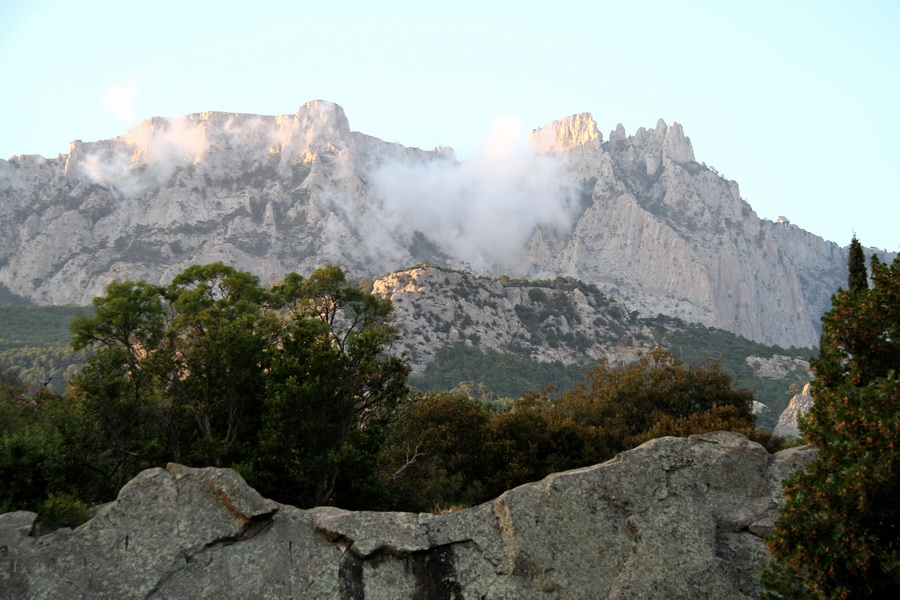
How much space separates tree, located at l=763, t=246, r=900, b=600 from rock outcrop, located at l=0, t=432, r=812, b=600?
210 cm

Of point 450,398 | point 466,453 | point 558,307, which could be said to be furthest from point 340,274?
point 558,307

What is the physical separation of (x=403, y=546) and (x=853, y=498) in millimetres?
7981

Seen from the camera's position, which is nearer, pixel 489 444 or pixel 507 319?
pixel 489 444

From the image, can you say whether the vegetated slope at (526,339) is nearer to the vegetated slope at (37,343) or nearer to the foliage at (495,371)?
the foliage at (495,371)

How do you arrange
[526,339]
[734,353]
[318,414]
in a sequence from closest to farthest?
1. [318,414]
2. [526,339]
3. [734,353]

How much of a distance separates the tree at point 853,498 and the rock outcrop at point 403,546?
82.6 inches

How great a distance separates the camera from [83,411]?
21.5 m

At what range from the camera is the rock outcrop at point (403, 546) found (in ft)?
43.4

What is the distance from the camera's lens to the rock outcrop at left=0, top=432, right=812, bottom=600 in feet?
43.4

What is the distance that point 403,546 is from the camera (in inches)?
551

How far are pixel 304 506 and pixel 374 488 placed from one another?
2.14m

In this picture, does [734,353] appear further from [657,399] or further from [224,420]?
[224,420]

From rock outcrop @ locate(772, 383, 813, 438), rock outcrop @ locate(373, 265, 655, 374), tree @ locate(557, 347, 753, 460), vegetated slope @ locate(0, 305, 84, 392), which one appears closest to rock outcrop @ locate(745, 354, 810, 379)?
rock outcrop @ locate(373, 265, 655, 374)

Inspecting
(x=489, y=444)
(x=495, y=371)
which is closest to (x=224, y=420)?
(x=489, y=444)
